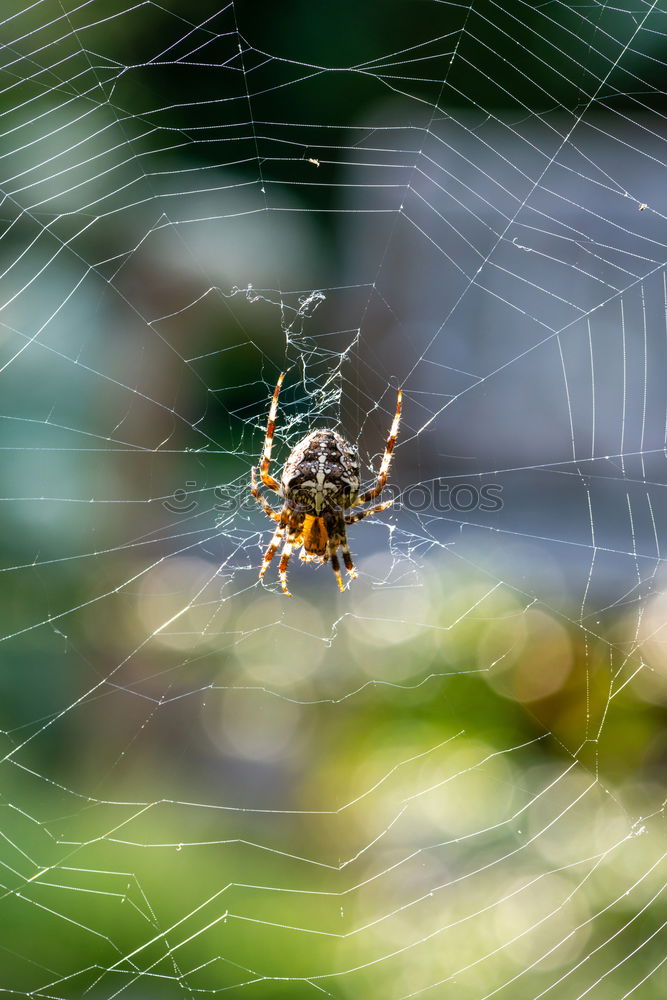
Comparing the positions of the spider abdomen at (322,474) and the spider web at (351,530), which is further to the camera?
the spider abdomen at (322,474)

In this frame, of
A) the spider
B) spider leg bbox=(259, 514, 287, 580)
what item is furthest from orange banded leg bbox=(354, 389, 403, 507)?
spider leg bbox=(259, 514, 287, 580)

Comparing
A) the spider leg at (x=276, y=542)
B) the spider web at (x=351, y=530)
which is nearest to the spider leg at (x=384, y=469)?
the spider leg at (x=276, y=542)

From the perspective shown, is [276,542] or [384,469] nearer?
[384,469]

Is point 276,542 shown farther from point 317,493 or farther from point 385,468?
point 385,468

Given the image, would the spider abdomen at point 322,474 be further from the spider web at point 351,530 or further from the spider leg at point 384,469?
the spider web at point 351,530

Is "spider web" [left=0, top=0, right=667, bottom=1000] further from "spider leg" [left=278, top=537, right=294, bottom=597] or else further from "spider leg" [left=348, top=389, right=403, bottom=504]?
"spider leg" [left=348, top=389, right=403, bottom=504]

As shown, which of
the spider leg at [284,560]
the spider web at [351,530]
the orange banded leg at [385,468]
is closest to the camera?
the spider web at [351,530]

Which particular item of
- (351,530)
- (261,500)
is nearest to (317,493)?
(261,500)
